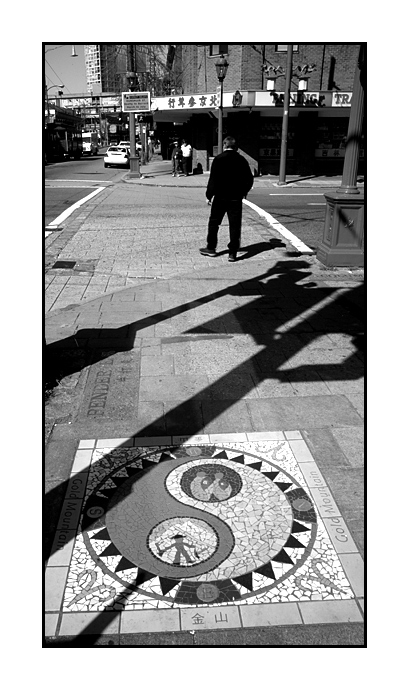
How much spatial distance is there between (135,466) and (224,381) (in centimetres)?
155

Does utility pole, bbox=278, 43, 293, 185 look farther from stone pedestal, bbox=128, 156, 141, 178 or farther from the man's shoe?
the man's shoe

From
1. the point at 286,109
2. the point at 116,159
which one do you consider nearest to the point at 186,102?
the point at 286,109

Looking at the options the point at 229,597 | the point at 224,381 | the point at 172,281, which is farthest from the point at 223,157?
the point at 229,597

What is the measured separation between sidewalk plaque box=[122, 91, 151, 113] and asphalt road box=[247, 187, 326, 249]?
606 cm

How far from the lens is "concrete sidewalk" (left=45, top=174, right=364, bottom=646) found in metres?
3.58

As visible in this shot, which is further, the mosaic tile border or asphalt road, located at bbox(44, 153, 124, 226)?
asphalt road, located at bbox(44, 153, 124, 226)

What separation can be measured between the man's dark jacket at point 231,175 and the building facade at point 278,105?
17.8 metres

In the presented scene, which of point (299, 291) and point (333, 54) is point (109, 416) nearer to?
point (299, 291)

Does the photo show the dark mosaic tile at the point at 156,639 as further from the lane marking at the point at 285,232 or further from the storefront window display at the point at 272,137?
the storefront window display at the point at 272,137

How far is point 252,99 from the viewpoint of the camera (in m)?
24.8

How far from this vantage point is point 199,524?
3.25 meters

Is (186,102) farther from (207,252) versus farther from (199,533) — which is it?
(199,533)

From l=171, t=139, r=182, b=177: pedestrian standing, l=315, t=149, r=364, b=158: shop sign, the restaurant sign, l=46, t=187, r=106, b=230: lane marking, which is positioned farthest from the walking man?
l=315, t=149, r=364, b=158: shop sign

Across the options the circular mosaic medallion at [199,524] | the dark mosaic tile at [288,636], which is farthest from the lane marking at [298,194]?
the dark mosaic tile at [288,636]
